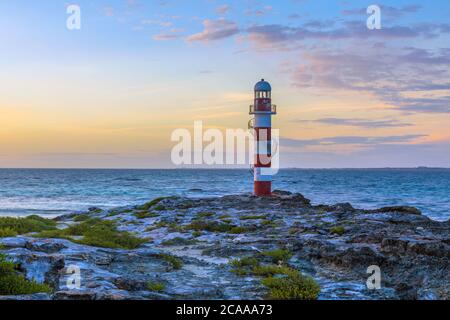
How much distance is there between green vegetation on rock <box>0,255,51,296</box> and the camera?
9945mm

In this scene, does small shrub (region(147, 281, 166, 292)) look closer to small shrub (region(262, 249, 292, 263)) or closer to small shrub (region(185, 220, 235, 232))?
small shrub (region(262, 249, 292, 263))

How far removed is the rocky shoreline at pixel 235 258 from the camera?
11523mm

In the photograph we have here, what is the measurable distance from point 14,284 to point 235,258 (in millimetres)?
8044

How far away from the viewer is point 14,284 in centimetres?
1008

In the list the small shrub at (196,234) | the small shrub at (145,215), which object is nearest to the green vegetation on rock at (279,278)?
the small shrub at (196,234)

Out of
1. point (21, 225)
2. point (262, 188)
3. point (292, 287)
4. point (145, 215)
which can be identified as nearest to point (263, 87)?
point (262, 188)

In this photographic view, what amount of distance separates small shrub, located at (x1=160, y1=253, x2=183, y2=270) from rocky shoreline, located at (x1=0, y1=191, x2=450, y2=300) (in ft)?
0.15

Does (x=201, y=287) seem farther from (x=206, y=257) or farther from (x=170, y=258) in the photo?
(x=206, y=257)

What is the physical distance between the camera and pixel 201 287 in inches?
476

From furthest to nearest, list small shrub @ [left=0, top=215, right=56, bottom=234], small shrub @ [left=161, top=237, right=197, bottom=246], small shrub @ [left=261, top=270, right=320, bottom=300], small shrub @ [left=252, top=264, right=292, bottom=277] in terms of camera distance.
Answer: small shrub @ [left=0, top=215, right=56, bottom=234] → small shrub @ [left=161, top=237, right=197, bottom=246] → small shrub @ [left=252, top=264, right=292, bottom=277] → small shrub @ [left=261, top=270, right=320, bottom=300]

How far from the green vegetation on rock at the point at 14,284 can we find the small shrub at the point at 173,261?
4791 millimetres

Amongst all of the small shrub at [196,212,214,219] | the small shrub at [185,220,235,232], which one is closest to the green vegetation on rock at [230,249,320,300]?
the small shrub at [185,220,235,232]

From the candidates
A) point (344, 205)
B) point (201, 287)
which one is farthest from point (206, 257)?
point (344, 205)
